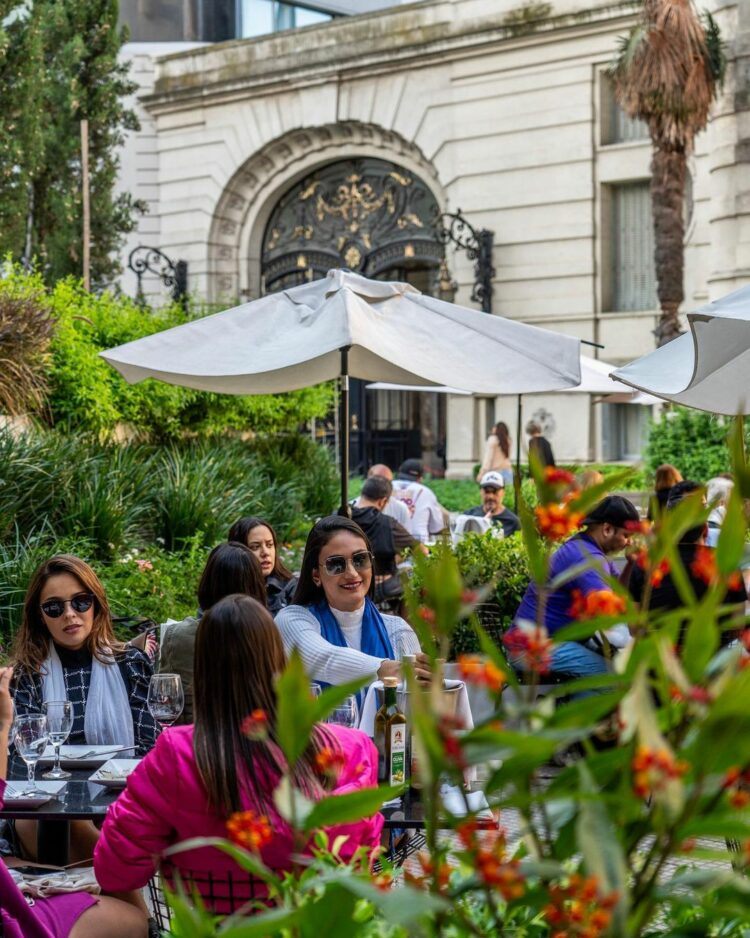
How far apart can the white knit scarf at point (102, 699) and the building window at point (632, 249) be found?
70.2ft

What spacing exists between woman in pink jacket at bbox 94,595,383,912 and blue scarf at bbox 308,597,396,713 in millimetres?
2588

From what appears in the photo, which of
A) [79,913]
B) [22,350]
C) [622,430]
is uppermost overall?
[22,350]

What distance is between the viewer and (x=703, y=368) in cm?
759

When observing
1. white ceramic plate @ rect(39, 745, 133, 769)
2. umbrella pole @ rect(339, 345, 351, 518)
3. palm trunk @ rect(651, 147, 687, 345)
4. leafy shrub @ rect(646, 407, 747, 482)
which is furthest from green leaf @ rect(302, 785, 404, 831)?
palm trunk @ rect(651, 147, 687, 345)

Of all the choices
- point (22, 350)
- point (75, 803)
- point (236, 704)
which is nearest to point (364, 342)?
point (75, 803)

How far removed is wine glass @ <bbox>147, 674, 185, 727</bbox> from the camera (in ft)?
16.7

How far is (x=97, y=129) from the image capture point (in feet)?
92.0

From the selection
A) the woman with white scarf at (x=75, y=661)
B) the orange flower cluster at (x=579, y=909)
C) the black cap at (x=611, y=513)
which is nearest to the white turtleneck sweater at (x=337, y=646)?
the woman with white scarf at (x=75, y=661)

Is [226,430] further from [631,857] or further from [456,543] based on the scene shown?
[631,857]

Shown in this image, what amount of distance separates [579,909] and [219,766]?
1.84 meters

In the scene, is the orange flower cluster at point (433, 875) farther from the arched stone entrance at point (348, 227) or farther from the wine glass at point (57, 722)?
the arched stone entrance at point (348, 227)

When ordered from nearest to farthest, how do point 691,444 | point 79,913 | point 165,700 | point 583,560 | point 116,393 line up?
point 79,913 → point 165,700 → point 583,560 → point 116,393 → point 691,444

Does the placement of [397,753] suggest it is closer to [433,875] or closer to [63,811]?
[63,811]

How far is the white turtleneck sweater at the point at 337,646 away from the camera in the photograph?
5.95 metres
